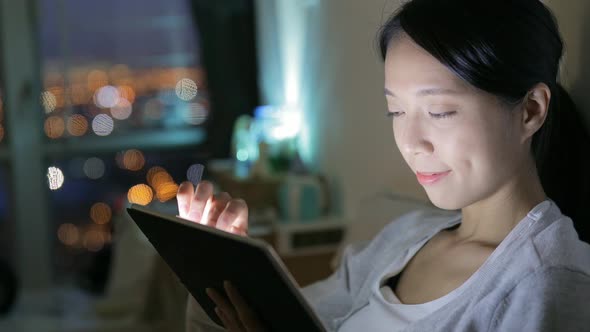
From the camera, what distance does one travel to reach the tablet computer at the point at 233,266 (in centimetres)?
77

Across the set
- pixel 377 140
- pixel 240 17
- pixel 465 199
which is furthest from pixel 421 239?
pixel 240 17

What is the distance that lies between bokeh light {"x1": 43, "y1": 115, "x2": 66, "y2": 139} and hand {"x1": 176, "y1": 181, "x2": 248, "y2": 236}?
3.17m

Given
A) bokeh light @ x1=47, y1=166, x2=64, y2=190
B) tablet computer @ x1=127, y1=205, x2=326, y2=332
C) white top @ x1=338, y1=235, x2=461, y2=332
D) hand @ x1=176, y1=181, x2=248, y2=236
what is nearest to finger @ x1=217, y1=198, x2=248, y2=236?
hand @ x1=176, y1=181, x2=248, y2=236

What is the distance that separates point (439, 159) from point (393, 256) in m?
0.31

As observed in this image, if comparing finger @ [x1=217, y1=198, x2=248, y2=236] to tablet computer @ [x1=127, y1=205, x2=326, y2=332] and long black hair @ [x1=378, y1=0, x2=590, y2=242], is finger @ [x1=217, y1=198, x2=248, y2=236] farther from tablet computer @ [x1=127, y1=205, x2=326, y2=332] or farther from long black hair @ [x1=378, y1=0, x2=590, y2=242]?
long black hair @ [x1=378, y1=0, x2=590, y2=242]

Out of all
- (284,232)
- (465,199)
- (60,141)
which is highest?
(465,199)

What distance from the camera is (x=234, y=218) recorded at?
3.60 ft

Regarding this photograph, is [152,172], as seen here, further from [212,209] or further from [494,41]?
[494,41]

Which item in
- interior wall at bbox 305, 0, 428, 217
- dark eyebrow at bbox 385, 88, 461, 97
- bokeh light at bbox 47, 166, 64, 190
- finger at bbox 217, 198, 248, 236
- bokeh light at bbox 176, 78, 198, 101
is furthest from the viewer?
bokeh light at bbox 176, 78, 198, 101

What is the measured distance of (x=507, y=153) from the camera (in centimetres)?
90

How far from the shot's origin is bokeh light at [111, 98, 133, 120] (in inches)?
164

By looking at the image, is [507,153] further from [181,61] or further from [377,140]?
[181,61]

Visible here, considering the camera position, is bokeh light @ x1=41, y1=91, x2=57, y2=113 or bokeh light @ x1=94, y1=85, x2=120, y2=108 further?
bokeh light @ x1=94, y1=85, x2=120, y2=108

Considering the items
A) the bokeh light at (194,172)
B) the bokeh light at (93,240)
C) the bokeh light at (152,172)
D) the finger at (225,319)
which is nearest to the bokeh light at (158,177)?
the bokeh light at (152,172)
